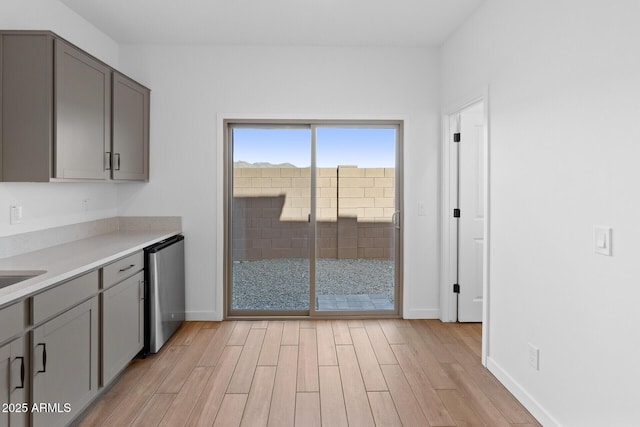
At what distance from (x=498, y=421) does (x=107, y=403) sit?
90.5 inches

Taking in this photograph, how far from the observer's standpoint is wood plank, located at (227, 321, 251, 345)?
→ 3713 millimetres

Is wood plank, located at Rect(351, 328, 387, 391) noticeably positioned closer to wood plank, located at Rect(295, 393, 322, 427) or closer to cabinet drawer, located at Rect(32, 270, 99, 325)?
wood plank, located at Rect(295, 393, 322, 427)

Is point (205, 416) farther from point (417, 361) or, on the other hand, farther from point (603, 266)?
point (603, 266)

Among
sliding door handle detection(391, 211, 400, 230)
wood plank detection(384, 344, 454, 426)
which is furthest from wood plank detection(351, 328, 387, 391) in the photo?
sliding door handle detection(391, 211, 400, 230)

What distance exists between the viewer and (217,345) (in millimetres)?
3617

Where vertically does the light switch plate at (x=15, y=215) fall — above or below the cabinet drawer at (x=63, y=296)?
above

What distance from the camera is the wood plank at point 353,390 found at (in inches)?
96.7

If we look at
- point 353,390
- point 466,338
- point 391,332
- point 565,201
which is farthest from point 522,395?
point 391,332

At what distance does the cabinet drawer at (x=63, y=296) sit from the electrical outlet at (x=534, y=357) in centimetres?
258

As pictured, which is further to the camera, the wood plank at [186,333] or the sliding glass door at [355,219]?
the sliding glass door at [355,219]

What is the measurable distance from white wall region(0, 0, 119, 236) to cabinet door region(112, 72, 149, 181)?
0.36 m

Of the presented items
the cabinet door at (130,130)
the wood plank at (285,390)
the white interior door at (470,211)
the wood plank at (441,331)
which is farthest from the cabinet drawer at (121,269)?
the white interior door at (470,211)

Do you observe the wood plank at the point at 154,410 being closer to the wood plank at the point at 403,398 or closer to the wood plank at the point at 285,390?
the wood plank at the point at 285,390

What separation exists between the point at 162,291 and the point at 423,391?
2.15 metres
